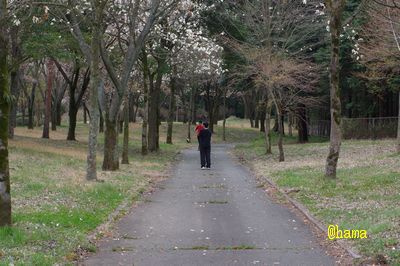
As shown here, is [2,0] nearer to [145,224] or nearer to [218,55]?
[145,224]

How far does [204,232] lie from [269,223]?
1.52 metres

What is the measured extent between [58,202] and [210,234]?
3831 millimetres

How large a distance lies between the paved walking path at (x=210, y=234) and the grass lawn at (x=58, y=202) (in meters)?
0.51

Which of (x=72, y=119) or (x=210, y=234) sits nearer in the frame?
(x=210, y=234)

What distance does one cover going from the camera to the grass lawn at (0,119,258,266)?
25.4 ft

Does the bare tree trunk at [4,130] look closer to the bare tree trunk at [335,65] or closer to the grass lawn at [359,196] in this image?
the grass lawn at [359,196]

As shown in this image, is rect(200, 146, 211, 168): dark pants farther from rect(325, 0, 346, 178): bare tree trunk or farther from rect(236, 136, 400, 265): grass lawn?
rect(325, 0, 346, 178): bare tree trunk

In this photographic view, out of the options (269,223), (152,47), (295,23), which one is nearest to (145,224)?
(269,223)

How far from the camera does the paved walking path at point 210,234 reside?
7703 mm

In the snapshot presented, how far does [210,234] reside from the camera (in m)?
9.40

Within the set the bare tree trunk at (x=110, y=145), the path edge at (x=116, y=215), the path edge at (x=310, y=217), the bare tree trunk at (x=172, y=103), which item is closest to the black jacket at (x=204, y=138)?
the path edge at (x=310, y=217)

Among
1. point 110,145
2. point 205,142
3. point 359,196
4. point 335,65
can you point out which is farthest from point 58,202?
point 205,142

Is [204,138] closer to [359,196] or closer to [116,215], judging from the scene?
[359,196]

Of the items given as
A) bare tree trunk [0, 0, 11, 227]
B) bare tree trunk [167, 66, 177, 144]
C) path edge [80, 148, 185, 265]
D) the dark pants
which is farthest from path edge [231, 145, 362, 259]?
bare tree trunk [167, 66, 177, 144]
